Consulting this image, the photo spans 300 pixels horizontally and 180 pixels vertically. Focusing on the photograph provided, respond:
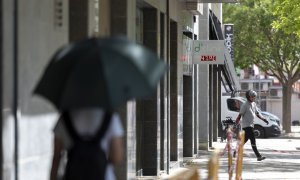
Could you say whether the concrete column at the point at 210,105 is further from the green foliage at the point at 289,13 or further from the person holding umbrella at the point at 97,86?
the person holding umbrella at the point at 97,86

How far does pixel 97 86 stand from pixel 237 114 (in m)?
31.3

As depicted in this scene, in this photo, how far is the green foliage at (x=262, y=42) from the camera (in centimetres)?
4347

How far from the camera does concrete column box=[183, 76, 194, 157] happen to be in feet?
68.7

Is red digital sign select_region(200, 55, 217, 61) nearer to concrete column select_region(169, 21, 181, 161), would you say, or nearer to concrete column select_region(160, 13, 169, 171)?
concrete column select_region(169, 21, 181, 161)

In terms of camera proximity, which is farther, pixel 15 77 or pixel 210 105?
pixel 210 105

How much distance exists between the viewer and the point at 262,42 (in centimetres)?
4478

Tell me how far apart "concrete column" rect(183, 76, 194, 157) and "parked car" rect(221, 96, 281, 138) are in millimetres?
14606

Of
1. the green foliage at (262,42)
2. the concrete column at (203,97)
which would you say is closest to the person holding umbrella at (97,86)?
the concrete column at (203,97)

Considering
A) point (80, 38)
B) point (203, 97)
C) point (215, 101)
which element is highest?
point (80, 38)

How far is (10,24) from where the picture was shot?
685 centimetres

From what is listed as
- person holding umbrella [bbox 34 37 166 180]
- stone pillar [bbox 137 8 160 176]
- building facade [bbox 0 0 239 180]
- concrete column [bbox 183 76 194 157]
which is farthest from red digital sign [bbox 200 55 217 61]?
person holding umbrella [bbox 34 37 166 180]

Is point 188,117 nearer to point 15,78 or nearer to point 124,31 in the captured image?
point 124,31

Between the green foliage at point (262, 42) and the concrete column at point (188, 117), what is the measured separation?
2261cm

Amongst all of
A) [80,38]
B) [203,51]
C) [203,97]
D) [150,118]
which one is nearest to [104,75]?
[80,38]
